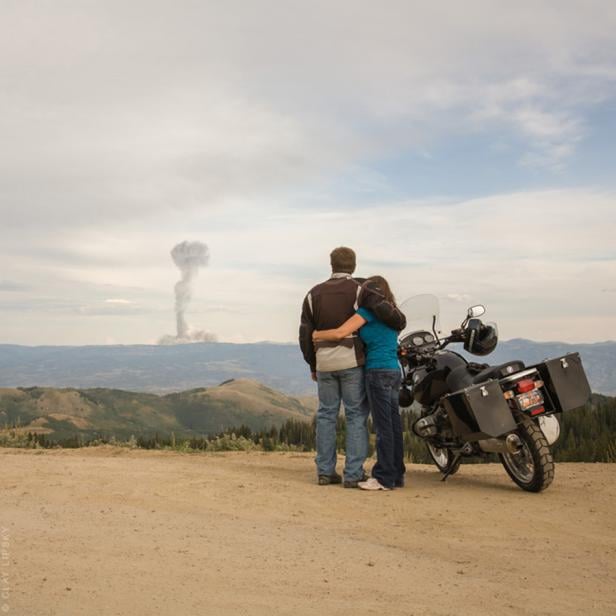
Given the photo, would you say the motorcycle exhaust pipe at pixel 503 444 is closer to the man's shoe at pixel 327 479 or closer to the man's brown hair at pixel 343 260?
the man's shoe at pixel 327 479

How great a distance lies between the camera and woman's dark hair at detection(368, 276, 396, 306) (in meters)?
9.17

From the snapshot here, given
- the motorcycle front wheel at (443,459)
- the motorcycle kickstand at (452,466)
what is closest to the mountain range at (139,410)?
the motorcycle front wheel at (443,459)

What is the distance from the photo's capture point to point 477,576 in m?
5.59

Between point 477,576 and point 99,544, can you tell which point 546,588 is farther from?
point 99,544

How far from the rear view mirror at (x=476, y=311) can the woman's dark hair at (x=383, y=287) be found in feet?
3.10

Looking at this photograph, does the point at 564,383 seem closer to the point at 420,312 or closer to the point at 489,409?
the point at 489,409

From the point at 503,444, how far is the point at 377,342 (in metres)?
1.76

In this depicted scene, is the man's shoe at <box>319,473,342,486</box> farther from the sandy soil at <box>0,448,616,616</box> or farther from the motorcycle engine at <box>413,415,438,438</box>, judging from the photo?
the motorcycle engine at <box>413,415,438,438</box>

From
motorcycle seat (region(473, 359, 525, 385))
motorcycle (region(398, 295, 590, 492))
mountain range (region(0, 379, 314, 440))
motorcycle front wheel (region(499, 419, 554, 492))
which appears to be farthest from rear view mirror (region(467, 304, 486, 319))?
mountain range (region(0, 379, 314, 440))

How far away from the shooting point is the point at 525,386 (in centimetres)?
865

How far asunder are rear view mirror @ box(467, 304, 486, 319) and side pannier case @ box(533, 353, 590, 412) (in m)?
0.94

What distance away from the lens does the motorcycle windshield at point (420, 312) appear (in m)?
9.92

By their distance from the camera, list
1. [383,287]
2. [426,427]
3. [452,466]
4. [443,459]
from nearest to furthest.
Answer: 1. [383,287]
2. [426,427]
3. [452,466]
4. [443,459]

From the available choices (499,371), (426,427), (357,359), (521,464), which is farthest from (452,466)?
(357,359)
